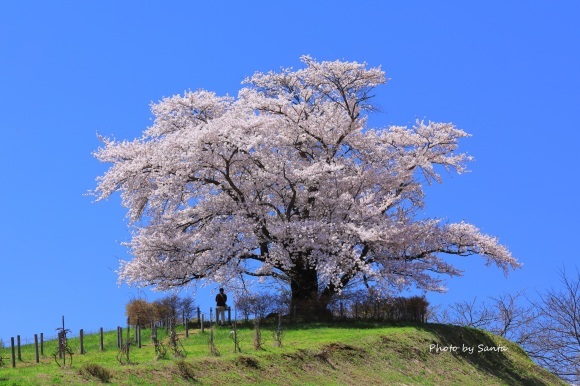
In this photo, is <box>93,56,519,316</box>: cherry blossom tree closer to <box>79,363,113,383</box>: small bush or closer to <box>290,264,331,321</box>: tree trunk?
<box>290,264,331,321</box>: tree trunk

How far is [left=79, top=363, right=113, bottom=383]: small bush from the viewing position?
2250 cm

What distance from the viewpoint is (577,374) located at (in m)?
35.1

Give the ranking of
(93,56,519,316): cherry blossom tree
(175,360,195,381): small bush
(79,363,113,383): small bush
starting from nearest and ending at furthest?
(79,363,113,383): small bush, (175,360,195,381): small bush, (93,56,519,316): cherry blossom tree

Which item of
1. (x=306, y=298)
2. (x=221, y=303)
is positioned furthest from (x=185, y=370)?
(x=306, y=298)

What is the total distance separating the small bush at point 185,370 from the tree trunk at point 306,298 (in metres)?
13.6

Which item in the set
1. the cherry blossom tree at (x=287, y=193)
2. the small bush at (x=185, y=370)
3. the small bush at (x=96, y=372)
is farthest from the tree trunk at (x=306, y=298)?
the small bush at (x=96, y=372)

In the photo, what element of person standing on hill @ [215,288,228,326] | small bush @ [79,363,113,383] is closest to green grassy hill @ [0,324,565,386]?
small bush @ [79,363,113,383]

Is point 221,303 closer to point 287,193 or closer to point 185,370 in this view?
point 287,193

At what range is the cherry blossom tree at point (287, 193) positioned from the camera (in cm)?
3716

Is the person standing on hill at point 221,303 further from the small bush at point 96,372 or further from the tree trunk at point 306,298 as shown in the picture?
the small bush at point 96,372

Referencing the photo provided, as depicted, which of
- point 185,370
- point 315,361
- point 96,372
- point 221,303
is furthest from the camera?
point 221,303

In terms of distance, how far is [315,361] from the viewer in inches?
1132

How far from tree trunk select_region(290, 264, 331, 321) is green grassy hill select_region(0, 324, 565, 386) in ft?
5.20

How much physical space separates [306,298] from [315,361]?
1023 cm
